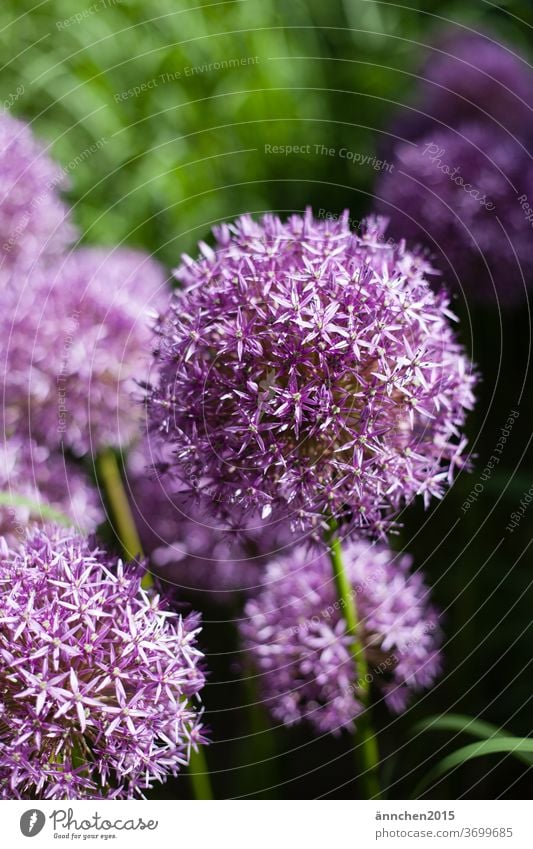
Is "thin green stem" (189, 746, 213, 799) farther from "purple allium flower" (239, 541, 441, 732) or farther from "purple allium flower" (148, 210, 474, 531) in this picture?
"purple allium flower" (148, 210, 474, 531)

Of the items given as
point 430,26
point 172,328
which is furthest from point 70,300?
point 430,26

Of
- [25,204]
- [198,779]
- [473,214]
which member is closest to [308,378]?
[198,779]

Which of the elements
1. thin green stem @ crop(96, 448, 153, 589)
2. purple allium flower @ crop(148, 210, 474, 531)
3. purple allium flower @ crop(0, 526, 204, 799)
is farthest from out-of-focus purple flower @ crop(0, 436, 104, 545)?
purple allium flower @ crop(148, 210, 474, 531)

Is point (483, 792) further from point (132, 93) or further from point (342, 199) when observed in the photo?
point (132, 93)

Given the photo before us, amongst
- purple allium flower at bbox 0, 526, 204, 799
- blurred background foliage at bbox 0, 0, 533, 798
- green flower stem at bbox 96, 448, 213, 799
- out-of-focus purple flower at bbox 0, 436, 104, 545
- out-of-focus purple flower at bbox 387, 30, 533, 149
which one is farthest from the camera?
blurred background foliage at bbox 0, 0, 533, 798

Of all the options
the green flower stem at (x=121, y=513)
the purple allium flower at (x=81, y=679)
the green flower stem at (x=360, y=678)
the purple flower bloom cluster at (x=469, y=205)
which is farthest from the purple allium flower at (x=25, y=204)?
the green flower stem at (x=360, y=678)

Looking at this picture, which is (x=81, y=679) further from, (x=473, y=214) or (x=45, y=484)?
(x=473, y=214)

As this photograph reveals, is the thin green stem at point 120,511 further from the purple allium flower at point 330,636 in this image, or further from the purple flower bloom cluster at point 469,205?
the purple flower bloom cluster at point 469,205

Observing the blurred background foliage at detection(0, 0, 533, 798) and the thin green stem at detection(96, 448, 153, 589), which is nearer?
the thin green stem at detection(96, 448, 153, 589)
